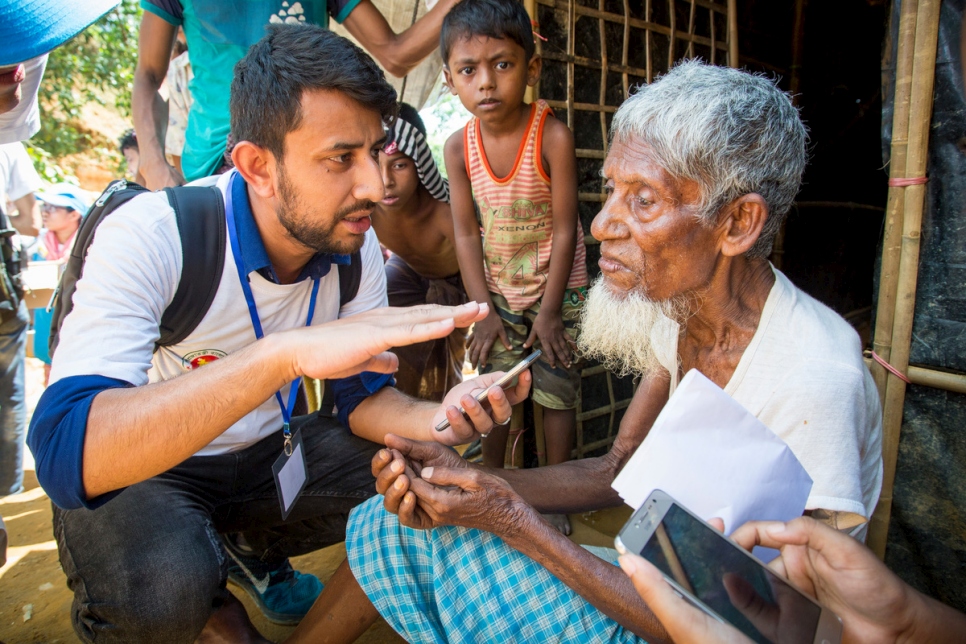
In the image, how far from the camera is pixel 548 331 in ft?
10.5

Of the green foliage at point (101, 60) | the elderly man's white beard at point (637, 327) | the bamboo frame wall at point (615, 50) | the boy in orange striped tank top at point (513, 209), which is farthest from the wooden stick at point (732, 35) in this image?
the green foliage at point (101, 60)

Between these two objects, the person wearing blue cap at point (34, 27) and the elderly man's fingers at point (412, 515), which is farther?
the person wearing blue cap at point (34, 27)

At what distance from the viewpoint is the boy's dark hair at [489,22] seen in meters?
2.95

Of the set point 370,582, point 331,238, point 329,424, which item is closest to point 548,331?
point 329,424

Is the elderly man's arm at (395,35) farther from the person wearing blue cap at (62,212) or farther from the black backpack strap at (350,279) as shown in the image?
the person wearing blue cap at (62,212)

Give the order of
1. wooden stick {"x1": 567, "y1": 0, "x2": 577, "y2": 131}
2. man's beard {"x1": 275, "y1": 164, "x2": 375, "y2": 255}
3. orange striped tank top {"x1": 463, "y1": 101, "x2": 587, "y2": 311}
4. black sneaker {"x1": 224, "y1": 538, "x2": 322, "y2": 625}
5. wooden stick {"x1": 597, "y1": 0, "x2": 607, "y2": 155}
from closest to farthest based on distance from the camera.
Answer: man's beard {"x1": 275, "y1": 164, "x2": 375, "y2": 255} < black sneaker {"x1": 224, "y1": 538, "x2": 322, "y2": 625} < orange striped tank top {"x1": 463, "y1": 101, "x2": 587, "y2": 311} < wooden stick {"x1": 567, "y1": 0, "x2": 577, "y2": 131} < wooden stick {"x1": 597, "y1": 0, "x2": 607, "y2": 155}

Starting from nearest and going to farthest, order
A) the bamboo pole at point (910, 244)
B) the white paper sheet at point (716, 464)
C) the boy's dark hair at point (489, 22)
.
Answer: the white paper sheet at point (716, 464), the bamboo pole at point (910, 244), the boy's dark hair at point (489, 22)

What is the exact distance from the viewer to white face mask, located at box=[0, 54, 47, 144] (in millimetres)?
2545

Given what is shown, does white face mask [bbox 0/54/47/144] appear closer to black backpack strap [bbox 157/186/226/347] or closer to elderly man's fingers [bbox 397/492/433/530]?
black backpack strap [bbox 157/186/226/347]

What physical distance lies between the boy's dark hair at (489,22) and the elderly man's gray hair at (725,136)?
150cm

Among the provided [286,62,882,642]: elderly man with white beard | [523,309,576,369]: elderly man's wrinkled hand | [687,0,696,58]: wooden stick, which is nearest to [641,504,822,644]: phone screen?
[286,62,882,642]: elderly man with white beard

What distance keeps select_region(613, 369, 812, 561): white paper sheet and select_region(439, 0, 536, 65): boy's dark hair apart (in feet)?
7.47

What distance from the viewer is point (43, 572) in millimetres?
3000

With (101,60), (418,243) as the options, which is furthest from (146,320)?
(101,60)
